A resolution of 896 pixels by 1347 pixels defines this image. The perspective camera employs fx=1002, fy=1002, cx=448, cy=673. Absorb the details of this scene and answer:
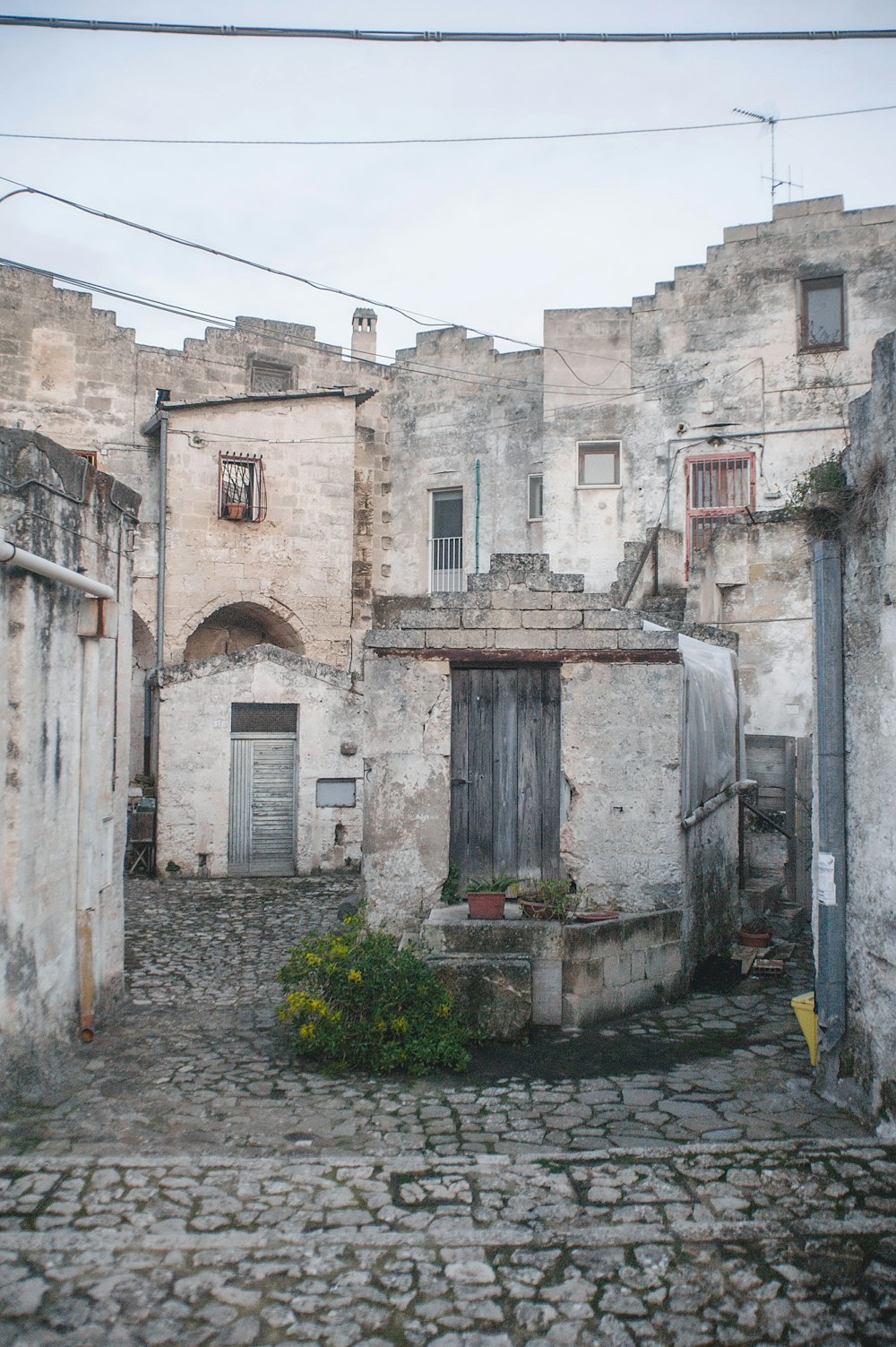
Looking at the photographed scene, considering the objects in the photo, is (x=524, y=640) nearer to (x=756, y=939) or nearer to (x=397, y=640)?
(x=397, y=640)

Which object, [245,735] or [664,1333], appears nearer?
[664,1333]

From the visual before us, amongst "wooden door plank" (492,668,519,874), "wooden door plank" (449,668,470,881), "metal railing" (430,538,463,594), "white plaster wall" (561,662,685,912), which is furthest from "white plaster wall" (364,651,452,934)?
"metal railing" (430,538,463,594)

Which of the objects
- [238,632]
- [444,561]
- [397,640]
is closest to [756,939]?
[397,640]

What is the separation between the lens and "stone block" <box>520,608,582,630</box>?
27.5 ft

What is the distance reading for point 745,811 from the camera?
41.0 ft

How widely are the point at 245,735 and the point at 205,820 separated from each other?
129 centimetres

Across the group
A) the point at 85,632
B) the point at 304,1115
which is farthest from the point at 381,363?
the point at 304,1115

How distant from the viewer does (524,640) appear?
8367mm

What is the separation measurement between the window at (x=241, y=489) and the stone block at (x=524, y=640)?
11887 millimetres

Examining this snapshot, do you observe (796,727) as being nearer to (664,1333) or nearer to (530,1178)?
(530,1178)

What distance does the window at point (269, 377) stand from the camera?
70.4 feet

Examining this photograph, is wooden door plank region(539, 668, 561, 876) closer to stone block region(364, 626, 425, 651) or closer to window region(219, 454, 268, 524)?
stone block region(364, 626, 425, 651)

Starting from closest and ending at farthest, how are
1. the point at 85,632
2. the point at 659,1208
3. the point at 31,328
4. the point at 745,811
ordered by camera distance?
the point at 659,1208, the point at 85,632, the point at 745,811, the point at 31,328

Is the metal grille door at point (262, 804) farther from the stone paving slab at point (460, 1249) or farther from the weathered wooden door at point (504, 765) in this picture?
the stone paving slab at point (460, 1249)
